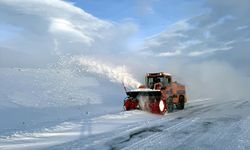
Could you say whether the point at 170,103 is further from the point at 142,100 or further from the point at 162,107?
the point at 162,107

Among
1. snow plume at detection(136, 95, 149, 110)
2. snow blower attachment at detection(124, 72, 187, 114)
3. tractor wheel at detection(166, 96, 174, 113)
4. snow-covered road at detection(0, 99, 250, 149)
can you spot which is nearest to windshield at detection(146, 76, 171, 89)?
snow blower attachment at detection(124, 72, 187, 114)

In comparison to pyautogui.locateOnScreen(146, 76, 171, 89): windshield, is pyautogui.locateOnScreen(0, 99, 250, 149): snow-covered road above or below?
below

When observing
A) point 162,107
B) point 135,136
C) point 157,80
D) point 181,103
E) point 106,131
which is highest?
point 157,80

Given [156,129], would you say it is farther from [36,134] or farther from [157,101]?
[157,101]

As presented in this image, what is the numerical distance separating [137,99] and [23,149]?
452 inches

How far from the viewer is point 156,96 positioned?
18297 mm

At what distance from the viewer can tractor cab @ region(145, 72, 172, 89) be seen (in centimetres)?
1978

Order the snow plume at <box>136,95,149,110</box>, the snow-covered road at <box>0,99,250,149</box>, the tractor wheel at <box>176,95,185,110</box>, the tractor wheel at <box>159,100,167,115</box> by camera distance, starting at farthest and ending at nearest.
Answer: the tractor wheel at <box>176,95,185,110</box>
the snow plume at <box>136,95,149,110</box>
the tractor wheel at <box>159,100,167,115</box>
the snow-covered road at <box>0,99,250,149</box>

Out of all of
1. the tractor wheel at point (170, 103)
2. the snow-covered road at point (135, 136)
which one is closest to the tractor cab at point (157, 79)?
the tractor wheel at point (170, 103)

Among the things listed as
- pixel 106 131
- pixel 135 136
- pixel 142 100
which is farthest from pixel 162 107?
pixel 135 136

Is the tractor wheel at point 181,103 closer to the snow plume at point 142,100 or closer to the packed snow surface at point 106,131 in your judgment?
the snow plume at point 142,100

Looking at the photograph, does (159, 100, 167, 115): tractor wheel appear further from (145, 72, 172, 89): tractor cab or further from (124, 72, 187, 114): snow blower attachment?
(145, 72, 172, 89): tractor cab

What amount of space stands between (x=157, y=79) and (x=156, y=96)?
194 cm

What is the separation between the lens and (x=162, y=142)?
30.5 ft
